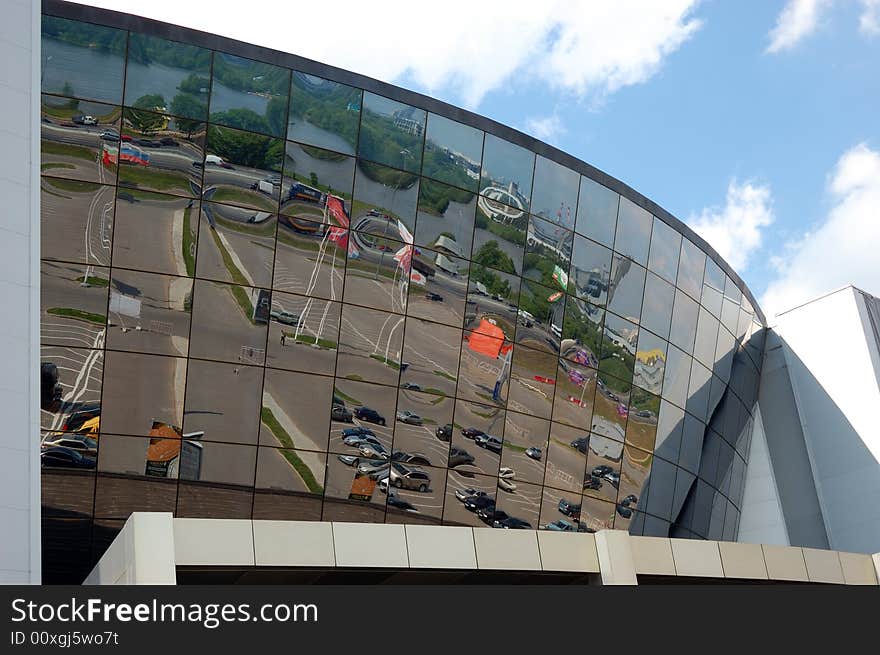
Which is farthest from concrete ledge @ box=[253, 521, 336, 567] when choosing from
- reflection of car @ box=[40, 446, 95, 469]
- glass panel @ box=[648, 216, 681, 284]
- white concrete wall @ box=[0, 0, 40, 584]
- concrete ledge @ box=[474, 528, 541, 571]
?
glass panel @ box=[648, 216, 681, 284]

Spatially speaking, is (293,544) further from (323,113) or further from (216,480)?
(323,113)

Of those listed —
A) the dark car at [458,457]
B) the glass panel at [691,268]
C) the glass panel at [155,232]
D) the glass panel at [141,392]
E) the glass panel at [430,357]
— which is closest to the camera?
the glass panel at [155,232]

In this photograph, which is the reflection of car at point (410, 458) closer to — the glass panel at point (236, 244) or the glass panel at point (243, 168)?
the glass panel at point (236, 244)

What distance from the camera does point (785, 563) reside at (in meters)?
19.5

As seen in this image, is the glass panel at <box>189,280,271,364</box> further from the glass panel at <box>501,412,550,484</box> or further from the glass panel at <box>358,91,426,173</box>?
the glass panel at <box>501,412,550,484</box>

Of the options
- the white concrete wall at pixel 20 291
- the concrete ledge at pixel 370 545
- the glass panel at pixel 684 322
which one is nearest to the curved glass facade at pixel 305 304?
the glass panel at pixel 684 322

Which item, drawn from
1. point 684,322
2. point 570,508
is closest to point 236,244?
point 570,508

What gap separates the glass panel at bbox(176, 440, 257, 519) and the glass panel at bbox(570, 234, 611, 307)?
9.89 m

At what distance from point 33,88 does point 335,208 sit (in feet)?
24.4

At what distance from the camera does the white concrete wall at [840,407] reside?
34906 mm

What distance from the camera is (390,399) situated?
79.0ft

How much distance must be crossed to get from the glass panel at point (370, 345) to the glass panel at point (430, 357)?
261mm
